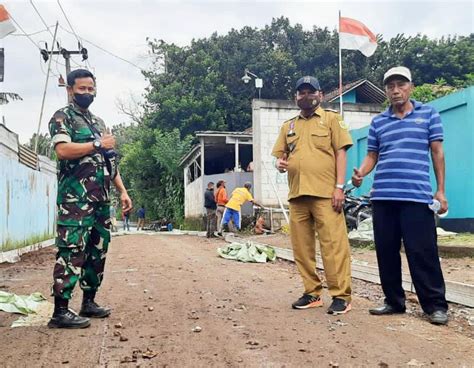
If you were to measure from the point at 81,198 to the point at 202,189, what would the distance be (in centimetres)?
1725

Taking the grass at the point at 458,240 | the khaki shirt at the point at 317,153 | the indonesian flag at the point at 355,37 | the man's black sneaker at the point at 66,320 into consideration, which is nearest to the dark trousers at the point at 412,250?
the khaki shirt at the point at 317,153

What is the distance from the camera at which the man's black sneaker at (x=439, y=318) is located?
12.3 ft

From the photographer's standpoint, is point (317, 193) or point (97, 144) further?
point (317, 193)

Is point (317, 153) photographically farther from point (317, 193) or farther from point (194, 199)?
point (194, 199)

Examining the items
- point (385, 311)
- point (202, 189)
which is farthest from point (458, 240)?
point (202, 189)

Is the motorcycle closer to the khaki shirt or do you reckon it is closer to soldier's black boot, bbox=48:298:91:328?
the khaki shirt

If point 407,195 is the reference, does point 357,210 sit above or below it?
below

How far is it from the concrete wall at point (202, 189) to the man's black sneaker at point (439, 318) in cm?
1437

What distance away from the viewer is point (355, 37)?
14461 mm

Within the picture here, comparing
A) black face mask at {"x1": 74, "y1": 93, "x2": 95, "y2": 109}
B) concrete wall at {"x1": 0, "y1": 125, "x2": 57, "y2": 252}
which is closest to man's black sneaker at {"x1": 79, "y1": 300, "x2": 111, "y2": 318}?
black face mask at {"x1": 74, "y1": 93, "x2": 95, "y2": 109}

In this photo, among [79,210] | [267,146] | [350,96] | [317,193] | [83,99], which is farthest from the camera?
[350,96]

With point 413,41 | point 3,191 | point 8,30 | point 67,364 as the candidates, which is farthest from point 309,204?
point 413,41

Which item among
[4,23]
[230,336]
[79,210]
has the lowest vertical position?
[230,336]

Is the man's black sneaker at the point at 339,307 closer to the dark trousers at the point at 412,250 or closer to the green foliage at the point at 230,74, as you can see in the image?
the dark trousers at the point at 412,250
